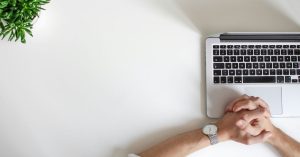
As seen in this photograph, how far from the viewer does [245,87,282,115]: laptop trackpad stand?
0.96 meters

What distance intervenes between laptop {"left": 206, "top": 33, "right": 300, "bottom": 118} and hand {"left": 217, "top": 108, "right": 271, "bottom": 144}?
36 mm

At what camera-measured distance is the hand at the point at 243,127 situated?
0.93 m

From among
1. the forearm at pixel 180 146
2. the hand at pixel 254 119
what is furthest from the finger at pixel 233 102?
the forearm at pixel 180 146

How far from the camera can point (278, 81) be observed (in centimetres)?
96

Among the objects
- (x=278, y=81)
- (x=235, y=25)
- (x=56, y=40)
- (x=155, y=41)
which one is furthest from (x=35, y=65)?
(x=278, y=81)

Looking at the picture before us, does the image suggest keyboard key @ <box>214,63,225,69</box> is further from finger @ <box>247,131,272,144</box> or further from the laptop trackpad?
finger @ <box>247,131,272,144</box>

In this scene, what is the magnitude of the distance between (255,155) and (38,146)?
2.01 ft

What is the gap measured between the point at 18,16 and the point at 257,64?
654mm

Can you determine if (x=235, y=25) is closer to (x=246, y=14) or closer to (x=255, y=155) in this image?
(x=246, y=14)

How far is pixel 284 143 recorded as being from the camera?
0.94 meters

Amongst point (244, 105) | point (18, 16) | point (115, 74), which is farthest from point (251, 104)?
point (18, 16)

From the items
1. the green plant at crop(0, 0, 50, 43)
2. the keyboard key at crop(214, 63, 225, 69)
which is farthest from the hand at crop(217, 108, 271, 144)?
the green plant at crop(0, 0, 50, 43)

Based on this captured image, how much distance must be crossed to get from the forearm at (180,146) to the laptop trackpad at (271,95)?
188mm

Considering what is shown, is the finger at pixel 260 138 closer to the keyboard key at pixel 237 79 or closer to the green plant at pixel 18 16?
the keyboard key at pixel 237 79
